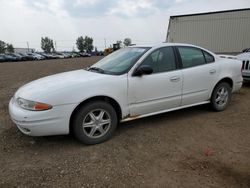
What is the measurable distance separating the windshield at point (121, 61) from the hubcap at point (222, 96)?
77.5 inches

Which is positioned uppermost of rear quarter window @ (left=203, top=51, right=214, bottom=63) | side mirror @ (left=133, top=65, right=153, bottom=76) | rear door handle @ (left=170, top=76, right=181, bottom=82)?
rear quarter window @ (left=203, top=51, right=214, bottom=63)

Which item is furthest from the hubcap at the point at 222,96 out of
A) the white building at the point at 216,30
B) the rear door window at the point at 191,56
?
the white building at the point at 216,30

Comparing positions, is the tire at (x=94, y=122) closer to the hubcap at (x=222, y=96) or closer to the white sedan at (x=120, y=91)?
the white sedan at (x=120, y=91)

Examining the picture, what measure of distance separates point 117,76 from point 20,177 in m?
1.94

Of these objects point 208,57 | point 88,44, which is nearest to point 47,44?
point 88,44

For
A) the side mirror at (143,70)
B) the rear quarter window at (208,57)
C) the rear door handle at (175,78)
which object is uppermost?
the rear quarter window at (208,57)

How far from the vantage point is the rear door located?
4.45 metres

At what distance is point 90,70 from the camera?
4.41 metres

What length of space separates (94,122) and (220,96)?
292 centimetres

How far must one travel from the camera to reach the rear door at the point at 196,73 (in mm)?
4445

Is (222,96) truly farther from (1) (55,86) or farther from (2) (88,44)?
(2) (88,44)

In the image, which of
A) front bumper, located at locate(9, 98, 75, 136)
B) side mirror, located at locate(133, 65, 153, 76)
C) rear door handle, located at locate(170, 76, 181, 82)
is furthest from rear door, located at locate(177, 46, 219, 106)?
front bumper, located at locate(9, 98, 75, 136)

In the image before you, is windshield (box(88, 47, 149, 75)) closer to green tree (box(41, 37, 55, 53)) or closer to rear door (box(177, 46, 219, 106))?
rear door (box(177, 46, 219, 106))

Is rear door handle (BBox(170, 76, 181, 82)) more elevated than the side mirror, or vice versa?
the side mirror
